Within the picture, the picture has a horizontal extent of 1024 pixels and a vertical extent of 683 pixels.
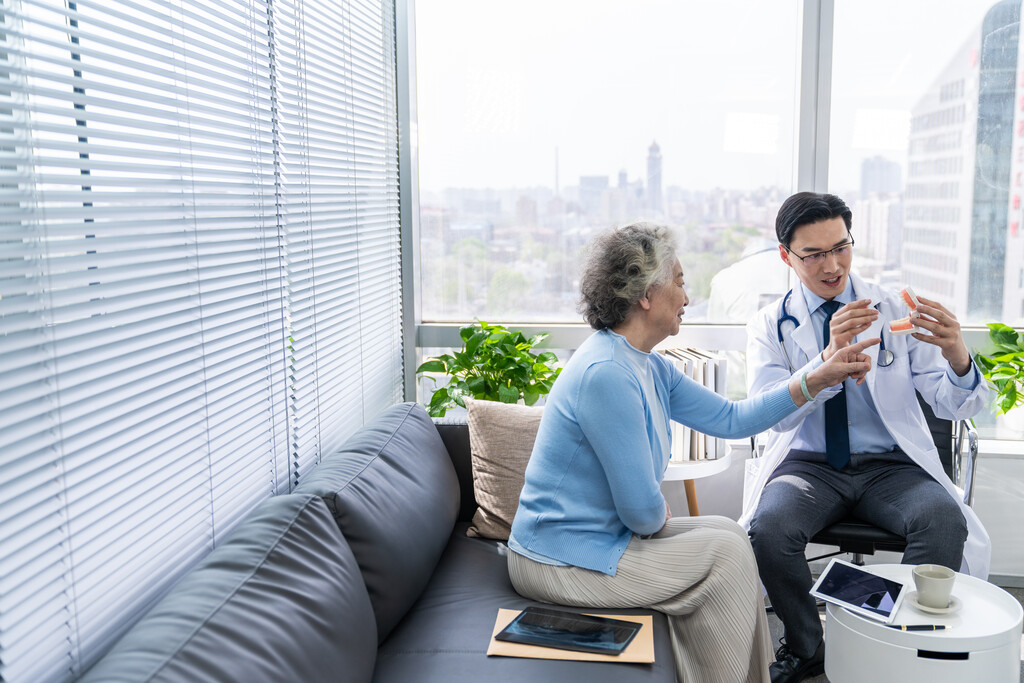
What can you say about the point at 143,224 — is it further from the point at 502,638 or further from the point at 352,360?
the point at 352,360

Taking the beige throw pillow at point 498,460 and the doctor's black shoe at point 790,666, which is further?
the beige throw pillow at point 498,460

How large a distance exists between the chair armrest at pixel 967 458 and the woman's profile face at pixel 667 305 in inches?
49.6

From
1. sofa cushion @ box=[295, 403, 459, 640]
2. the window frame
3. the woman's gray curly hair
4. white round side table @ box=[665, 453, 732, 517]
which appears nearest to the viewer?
sofa cushion @ box=[295, 403, 459, 640]

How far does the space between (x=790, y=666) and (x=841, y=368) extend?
3.09 ft

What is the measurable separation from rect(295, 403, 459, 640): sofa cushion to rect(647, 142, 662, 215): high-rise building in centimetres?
160

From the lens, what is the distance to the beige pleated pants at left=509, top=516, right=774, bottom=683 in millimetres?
2029

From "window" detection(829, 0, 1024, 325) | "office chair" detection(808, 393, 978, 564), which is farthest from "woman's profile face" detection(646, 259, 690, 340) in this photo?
"window" detection(829, 0, 1024, 325)

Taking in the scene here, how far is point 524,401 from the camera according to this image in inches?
138

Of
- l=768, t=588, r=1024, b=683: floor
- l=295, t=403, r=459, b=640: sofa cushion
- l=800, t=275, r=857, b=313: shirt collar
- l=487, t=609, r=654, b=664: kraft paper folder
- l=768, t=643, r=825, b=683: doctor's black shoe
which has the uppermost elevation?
l=800, t=275, r=857, b=313: shirt collar

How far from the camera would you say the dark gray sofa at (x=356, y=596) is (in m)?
→ 1.37

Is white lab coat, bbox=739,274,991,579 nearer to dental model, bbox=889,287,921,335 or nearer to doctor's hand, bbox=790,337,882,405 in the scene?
doctor's hand, bbox=790,337,882,405

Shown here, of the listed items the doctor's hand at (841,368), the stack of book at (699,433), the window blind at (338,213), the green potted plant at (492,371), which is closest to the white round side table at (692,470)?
the stack of book at (699,433)

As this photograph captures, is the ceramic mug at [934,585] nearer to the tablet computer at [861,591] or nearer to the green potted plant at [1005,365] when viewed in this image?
the tablet computer at [861,591]

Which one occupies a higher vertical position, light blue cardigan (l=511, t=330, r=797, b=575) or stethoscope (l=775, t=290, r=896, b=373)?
stethoscope (l=775, t=290, r=896, b=373)
